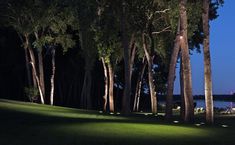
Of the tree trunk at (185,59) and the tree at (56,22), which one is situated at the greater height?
the tree at (56,22)

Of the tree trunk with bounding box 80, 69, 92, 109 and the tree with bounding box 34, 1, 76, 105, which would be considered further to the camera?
the tree trunk with bounding box 80, 69, 92, 109

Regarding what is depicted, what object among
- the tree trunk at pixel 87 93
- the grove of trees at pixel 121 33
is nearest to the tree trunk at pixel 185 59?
the grove of trees at pixel 121 33

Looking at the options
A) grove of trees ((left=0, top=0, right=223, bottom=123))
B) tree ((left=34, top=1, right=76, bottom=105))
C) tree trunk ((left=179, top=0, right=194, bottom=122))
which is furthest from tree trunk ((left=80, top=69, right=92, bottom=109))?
tree trunk ((left=179, top=0, right=194, bottom=122))

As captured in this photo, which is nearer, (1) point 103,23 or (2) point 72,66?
(1) point 103,23

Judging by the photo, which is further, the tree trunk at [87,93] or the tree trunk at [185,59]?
the tree trunk at [87,93]

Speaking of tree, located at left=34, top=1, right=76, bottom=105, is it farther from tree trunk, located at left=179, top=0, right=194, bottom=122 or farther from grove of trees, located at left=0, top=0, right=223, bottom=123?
tree trunk, located at left=179, top=0, right=194, bottom=122

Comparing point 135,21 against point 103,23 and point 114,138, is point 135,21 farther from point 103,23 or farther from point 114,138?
point 114,138

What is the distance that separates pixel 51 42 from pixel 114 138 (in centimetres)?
3452

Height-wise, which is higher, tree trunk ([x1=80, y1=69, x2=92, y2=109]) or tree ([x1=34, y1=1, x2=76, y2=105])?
tree ([x1=34, y1=1, x2=76, y2=105])

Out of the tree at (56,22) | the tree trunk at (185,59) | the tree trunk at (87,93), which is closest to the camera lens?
the tree trunk at (185,59)

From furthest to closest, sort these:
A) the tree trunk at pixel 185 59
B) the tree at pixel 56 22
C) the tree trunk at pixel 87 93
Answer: the tree trunk at pixel 87 93, the tree at pixel 56 22, the tree trunk at pixel 185 59

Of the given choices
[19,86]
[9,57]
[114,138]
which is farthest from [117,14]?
[19,86]

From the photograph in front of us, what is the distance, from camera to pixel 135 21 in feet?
135

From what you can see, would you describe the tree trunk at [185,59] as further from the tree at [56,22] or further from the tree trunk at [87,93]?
the tree trunk at [87,93]
